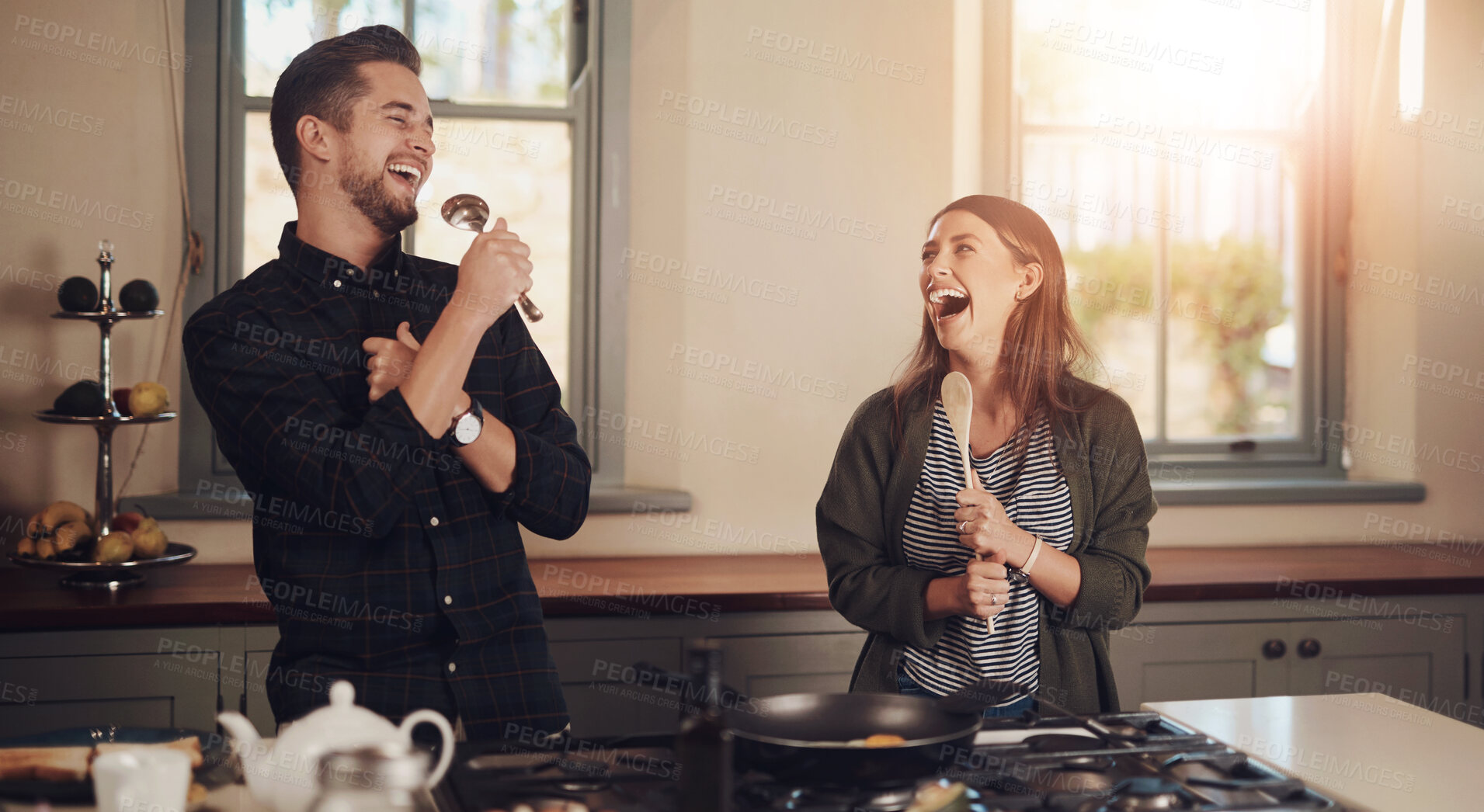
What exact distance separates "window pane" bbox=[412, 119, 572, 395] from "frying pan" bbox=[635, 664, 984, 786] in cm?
175

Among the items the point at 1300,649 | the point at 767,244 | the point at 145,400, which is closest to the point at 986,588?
the point at 1300,649

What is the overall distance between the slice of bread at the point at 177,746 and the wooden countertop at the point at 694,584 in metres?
1.08

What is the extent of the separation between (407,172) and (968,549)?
93cm

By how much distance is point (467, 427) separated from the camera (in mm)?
1383

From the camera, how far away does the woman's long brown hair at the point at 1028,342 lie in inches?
67.6

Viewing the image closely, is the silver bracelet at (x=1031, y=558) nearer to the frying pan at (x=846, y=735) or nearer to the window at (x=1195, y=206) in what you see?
the frying pan at (x=846, y=735)

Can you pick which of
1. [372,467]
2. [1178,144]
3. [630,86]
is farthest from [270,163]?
[1178,144]

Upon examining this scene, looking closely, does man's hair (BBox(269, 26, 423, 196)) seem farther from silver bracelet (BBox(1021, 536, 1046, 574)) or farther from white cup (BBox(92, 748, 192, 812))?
silver bracelet (BBox(1021, 536, 1046, 574))

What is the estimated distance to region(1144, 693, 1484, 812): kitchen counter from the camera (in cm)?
112

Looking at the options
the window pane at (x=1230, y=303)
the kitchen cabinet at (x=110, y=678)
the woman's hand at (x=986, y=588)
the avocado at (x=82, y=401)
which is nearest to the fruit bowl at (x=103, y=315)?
the avocado at (x=82, y=401)

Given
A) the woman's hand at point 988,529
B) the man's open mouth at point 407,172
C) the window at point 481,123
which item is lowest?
the woman's hand at point 988,529

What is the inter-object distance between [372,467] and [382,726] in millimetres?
439

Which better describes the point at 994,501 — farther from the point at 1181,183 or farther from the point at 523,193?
the point at 1181,183

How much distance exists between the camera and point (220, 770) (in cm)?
107
